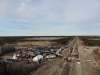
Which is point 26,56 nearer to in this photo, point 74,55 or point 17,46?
point 17,46

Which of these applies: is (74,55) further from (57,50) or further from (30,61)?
(30,61)

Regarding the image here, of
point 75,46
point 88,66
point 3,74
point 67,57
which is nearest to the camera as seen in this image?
point 3,74

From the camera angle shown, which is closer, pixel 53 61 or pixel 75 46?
pixel 53 61

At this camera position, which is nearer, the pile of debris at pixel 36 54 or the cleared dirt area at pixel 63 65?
the cleared dirt area at pixel 63 65

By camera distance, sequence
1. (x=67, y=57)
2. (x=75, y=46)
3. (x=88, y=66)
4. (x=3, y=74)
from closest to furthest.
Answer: (x=3, y=74), (x=88, y=66), (x=67, y=57), (x=75, y=46)

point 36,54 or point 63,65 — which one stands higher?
point 36,54

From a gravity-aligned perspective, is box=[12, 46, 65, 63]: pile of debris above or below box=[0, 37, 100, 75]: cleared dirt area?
above

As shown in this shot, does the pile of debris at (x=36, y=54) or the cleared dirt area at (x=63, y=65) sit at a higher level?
the pile of debris at (x=36, y=54)

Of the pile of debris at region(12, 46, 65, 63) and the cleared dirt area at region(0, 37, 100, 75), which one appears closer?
the cleared dirt area at region(0, 37, 100, 75)

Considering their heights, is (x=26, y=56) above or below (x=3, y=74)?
above

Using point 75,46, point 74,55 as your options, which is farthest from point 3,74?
point 75,46

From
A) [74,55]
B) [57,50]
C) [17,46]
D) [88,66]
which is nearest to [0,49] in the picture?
[17,46]
